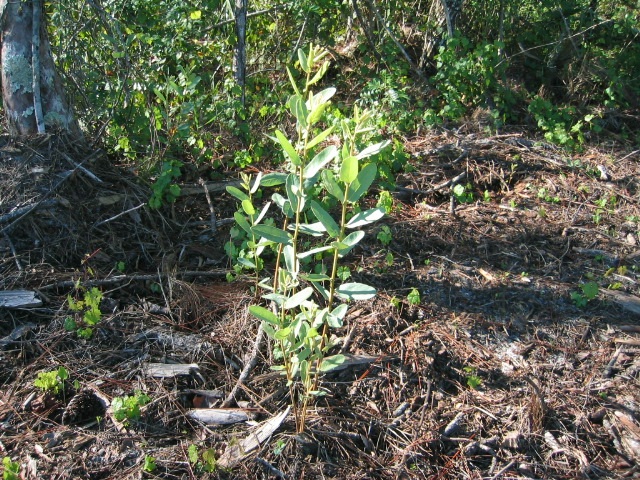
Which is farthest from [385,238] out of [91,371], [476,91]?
[476,91]

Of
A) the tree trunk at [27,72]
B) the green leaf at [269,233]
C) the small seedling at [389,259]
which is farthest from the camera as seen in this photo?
the tree trunk at [27,72]

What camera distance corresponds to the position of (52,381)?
2887 millimetres

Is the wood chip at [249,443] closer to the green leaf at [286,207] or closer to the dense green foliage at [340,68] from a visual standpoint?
the green leaf at [286,207]

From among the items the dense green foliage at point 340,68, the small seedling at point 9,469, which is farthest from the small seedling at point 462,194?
the small seedling at point 9,469

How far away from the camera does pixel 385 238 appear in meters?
3.86

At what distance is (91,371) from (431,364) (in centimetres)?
167

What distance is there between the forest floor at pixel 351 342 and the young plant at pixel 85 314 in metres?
0.03

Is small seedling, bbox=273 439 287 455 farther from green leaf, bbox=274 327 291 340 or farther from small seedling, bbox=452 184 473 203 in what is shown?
small seedling, bbox=452 184 473 203

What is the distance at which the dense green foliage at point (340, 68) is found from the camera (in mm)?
4305

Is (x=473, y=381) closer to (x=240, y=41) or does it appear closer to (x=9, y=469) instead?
(x=9, y=469)

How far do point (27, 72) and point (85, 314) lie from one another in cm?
168

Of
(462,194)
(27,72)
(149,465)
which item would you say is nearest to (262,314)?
(149,465)

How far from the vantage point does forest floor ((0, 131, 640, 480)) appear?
2805mm

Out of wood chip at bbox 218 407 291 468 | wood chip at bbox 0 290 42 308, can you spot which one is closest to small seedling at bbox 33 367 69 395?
wood chip at bbox 0 290 42 308
